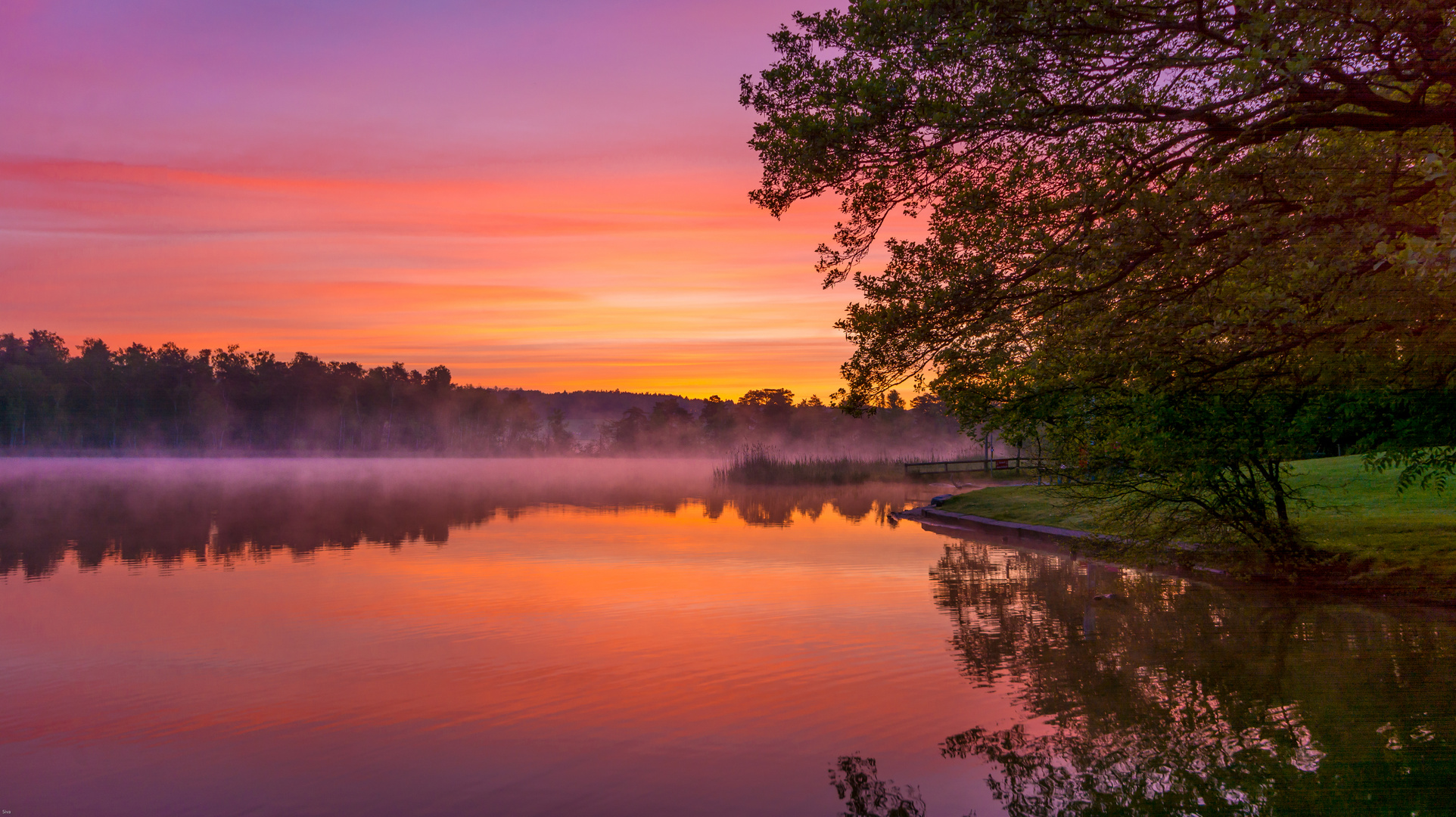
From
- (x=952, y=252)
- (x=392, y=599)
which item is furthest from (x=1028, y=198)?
(x=392, y=599)

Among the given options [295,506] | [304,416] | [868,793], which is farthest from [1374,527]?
[304,416]

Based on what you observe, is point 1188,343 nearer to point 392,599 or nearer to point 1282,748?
point 1282,748

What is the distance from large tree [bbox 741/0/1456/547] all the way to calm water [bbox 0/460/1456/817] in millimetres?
3924

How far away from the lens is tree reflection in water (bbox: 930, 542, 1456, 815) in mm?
7574

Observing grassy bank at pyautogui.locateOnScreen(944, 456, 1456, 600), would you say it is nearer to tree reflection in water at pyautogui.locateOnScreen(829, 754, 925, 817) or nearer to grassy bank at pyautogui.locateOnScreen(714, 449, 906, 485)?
tree reflection in water at pyautogui.locateOnScreen(829, 754, 925, 817)

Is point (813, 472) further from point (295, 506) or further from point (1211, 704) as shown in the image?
point (1211, 704)

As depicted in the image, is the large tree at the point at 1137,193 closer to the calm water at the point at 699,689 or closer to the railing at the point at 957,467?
the calm water at the point at 699,689

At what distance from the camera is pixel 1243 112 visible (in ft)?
38.8

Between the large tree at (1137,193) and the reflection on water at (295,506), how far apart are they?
19.7 meters

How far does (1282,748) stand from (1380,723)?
1.56 meters

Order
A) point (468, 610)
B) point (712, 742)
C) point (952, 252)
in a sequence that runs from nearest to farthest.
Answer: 1. point (712, 742)
2. point (952, 252)
3. point (468, 610)

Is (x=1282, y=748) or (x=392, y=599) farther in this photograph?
(x=392, y=599)

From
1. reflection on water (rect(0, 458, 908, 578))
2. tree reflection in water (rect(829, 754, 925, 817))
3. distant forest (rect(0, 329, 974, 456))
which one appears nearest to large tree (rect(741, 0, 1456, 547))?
tree reflection in water (rect(829, 754, 925, 817))

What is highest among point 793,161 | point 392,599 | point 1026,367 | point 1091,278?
point 793,161
